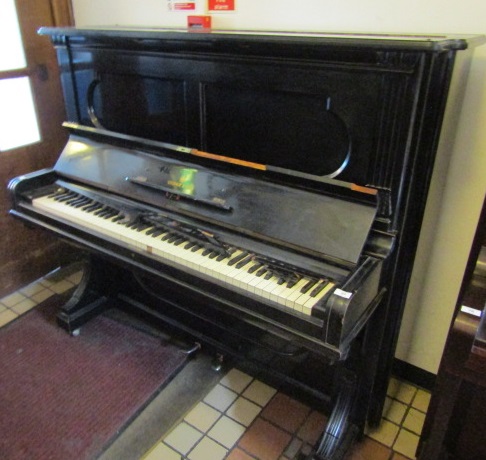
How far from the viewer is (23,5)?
6.48 ft

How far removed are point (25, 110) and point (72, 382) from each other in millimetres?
1287

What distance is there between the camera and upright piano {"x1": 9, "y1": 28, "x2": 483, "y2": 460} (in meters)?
1.14

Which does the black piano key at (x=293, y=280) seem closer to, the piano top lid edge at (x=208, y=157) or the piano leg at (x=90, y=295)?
the piano top lid edge at (x=208, y=157)

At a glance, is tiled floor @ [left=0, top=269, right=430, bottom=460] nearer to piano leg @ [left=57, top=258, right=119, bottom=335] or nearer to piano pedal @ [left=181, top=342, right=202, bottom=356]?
piano pedal @ [left=181, top=342, right=202, bottom=356]

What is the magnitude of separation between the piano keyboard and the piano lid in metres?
0.07

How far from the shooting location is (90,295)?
2113 millimetres

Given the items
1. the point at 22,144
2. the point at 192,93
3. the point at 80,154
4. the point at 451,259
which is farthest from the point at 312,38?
the point at 22,144

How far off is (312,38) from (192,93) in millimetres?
480

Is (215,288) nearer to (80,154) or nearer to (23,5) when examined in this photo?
(80,154)

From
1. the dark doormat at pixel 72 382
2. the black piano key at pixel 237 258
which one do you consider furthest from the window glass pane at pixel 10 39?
the black piano key at pixel 237 258

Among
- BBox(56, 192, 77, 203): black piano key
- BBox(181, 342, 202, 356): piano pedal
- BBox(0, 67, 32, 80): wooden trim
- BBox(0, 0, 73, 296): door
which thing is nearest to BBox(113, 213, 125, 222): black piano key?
BBox(56, 192, 77, 203): black piano key

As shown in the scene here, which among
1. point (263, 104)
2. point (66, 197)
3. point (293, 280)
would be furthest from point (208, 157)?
point (66, 197)

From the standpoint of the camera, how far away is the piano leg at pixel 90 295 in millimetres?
2041

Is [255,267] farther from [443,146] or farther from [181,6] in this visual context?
[181,6]
